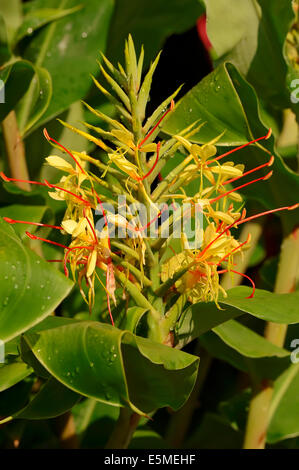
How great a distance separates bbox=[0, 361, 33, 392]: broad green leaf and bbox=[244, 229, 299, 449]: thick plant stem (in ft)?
1.50

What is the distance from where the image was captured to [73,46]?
131cm

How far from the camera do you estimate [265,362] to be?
1109mm

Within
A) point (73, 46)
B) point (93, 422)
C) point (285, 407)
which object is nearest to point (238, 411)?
point (285, 407)

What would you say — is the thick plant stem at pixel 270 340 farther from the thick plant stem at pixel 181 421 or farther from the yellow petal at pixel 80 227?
the yellow petal at pixel 80 227

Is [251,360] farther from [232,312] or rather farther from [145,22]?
[145,22]

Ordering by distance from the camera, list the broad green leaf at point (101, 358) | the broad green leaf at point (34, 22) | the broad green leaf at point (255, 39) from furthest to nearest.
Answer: the broad green leaf at point (34, 22), the broad green leaf at point (255, 39), the broad green leaf at point (101, 358)

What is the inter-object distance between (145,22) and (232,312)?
0.80 meters

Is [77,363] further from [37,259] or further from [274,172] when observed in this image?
[274,172]

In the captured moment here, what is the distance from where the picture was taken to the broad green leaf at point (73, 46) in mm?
1263

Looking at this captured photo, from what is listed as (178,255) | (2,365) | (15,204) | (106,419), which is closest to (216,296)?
(178,255)

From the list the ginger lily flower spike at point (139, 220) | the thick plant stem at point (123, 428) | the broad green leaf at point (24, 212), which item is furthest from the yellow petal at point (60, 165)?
the thick plant stem at point (123, 428)

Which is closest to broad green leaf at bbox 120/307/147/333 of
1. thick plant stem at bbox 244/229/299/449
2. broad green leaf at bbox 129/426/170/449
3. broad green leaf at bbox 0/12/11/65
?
thick plant stem at bbox 244/229/299/449

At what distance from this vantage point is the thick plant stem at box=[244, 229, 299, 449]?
1.12 meters

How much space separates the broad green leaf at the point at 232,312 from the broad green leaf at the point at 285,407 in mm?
400
